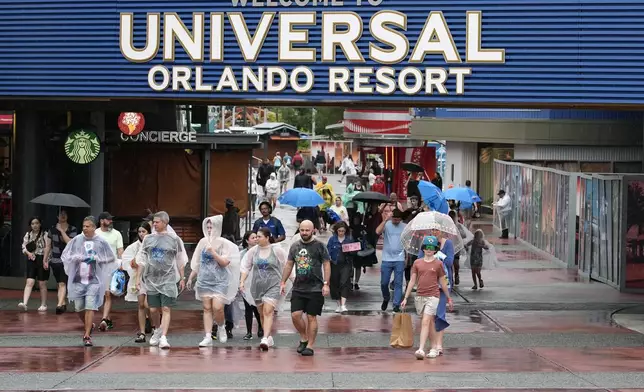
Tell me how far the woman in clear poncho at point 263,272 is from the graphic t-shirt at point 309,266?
1.56 feet

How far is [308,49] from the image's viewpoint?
1866 cm

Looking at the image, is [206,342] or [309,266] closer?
[309,266]

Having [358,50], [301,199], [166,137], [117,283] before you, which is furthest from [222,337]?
[166,137]

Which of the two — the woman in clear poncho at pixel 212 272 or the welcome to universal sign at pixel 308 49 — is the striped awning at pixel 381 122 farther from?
the woman in clear poncho at pixel 212 272

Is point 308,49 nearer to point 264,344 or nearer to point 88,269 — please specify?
point 88,269

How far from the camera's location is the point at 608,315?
18.5 meters

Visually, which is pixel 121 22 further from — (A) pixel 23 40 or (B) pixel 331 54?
(B) pixel 331 54

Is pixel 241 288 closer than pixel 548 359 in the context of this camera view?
No

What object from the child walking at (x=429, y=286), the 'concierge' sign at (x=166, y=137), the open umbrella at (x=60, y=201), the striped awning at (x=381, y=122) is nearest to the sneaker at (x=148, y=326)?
the open umbrella at (x=60, y=201)

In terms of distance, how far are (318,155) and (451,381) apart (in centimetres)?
5935

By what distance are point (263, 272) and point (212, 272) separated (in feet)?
2.14

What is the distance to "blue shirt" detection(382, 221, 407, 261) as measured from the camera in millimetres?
18281

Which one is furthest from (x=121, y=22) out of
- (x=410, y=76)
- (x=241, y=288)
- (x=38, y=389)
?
(x=38, y=389)

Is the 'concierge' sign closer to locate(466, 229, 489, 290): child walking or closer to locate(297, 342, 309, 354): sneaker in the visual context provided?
locate(466, 229, 489, 290): child walking
